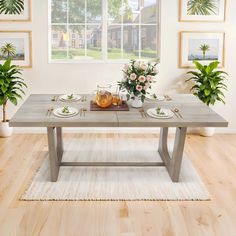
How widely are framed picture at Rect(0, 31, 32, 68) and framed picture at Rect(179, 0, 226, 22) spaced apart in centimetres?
198

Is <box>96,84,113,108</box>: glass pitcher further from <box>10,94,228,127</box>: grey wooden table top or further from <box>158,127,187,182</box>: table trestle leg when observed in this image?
<box>158,127,187,182</box>: table trestle leg

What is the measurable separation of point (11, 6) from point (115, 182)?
106 inches

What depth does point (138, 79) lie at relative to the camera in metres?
3.61

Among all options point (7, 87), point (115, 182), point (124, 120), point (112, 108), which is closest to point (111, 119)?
point (124, 120)

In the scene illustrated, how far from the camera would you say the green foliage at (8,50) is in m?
5.01

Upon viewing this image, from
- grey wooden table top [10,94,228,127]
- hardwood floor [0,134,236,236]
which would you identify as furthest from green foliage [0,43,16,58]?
hardwood floor [0,134,236,236]

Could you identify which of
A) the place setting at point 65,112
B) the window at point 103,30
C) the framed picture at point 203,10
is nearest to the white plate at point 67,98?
the place setting at point 65,112

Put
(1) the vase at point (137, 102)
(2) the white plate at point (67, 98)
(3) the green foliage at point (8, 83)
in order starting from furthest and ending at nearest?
(3) the green foliage at point (8, 83) → (2) the white plate at point (67, 98) → (1) the vase at point (137, 102)

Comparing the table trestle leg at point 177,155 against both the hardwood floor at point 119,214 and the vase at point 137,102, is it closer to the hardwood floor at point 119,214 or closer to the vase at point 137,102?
the hardwood floor at point 119,214

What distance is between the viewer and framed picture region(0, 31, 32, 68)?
16.4ft

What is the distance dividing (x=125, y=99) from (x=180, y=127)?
724 mm

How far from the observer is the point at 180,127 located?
3.52 m

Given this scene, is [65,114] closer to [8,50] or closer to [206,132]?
[8,50]

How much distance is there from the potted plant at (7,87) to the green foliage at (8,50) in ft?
0.48
